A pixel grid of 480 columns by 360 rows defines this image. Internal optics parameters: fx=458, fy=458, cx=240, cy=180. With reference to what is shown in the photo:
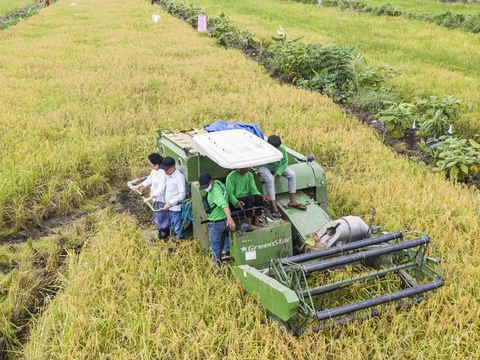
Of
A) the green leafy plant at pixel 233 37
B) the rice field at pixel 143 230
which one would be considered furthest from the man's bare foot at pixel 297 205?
the green leafy plant at pixel 233 37

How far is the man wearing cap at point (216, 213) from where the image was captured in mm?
4033

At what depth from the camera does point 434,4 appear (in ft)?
81.5

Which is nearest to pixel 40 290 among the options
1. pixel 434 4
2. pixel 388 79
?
pixel 388 79

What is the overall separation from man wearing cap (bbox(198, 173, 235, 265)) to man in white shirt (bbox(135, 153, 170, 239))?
2.46 ft

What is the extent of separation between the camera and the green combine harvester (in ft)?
11.3

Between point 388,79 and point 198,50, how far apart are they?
21.9 ft

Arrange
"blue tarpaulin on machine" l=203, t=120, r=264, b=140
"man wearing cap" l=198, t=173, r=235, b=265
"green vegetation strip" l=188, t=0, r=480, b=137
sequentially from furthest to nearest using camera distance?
"green vegetation strip" l=188, t=0, r=480, b=137 → "blue tarpaulin on machine" l=203, t=120, r=264, b=140 → "man wearing cap" l=198, t=173, r=235, b=265

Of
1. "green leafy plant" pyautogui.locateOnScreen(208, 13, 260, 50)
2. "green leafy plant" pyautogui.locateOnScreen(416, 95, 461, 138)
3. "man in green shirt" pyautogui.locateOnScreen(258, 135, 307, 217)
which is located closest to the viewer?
"man in green shirt" pyautogui.locateOnScreen(258, 135, 307, 217)

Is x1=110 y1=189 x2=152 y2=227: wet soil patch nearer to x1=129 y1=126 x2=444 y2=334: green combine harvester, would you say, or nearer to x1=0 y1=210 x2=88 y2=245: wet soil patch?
x1=0 y1=210 x2=88 y2=245: wet soil patch

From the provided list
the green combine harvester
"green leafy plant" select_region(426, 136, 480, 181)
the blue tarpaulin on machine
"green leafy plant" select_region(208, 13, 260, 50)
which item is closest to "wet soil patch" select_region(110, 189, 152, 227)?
the green combine harvester

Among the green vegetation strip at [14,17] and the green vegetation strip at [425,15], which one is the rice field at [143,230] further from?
the green vegetation strip at [14,17]

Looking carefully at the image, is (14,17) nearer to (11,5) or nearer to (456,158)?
(11,5)

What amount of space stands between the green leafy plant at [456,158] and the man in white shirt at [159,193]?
3.99 metres

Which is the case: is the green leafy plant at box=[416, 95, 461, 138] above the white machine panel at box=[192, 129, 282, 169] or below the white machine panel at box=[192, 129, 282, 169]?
below
